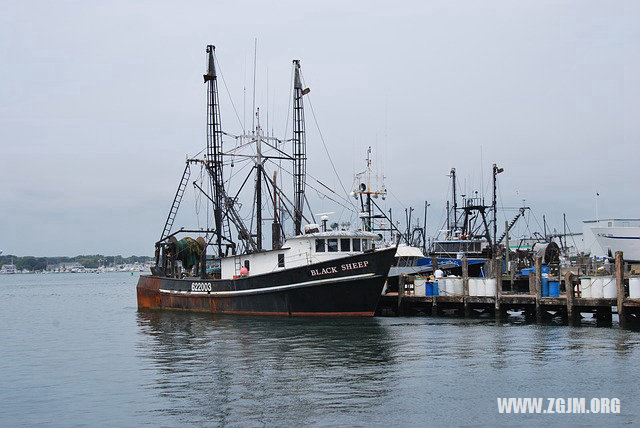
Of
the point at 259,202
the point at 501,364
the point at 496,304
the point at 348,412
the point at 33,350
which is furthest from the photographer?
the point at 259,202

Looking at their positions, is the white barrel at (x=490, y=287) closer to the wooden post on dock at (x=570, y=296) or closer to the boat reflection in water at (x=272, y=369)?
the wooden post on dock at (x=570, y=296)

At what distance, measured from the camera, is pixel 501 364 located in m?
22.3

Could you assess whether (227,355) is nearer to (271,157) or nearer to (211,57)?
(271,157)

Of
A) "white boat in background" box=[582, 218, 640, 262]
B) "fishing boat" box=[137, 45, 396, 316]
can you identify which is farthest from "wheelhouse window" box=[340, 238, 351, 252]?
"white boat in background" box=[582, 218, 640, 262]

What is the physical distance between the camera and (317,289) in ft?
117

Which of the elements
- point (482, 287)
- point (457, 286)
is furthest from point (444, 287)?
point (482, 287)

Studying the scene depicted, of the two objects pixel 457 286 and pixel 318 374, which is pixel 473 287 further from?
pixel 318 374

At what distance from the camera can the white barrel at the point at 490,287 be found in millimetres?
35688

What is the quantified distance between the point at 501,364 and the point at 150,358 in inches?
497

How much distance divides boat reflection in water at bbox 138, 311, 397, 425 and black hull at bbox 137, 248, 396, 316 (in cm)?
72

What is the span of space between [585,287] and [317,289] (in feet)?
40.9

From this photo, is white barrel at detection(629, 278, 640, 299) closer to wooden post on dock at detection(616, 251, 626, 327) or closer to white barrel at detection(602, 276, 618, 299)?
wooden post on dock at detection(616, 251, 626, 327)

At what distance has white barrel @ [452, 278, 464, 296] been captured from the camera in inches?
1455


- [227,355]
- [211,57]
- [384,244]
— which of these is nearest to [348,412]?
[227,355]
